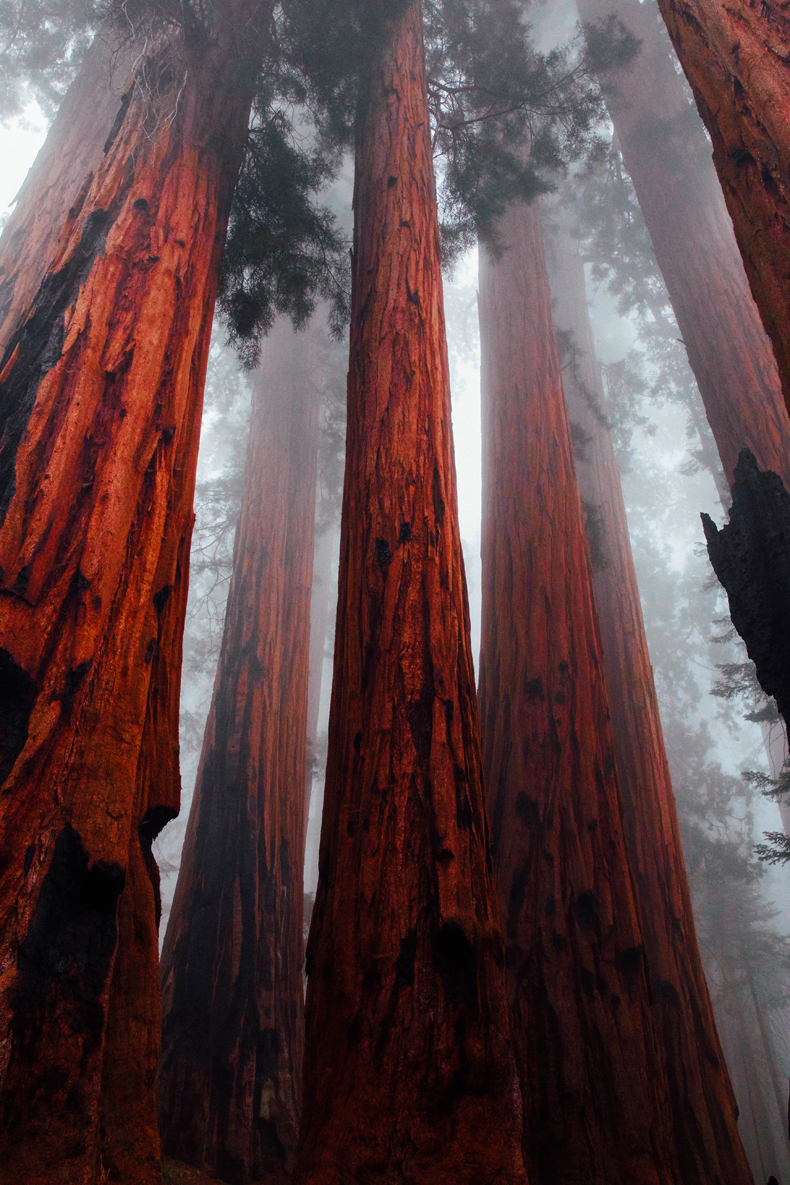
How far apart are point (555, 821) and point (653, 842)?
1.49 m

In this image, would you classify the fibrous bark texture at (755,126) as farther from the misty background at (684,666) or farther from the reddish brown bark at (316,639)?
the reddish brown bark at (316,639)

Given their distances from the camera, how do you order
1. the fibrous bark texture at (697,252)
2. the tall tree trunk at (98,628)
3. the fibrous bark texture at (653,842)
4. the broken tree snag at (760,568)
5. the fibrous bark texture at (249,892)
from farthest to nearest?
1. the fibrous bark texture at (697,252)
2. the fibrous bark texture at (249,892)
3. the fibrous bark texture at (653,842)
4. the broken tree snag at (760,568)
5. the tall tree trunk at (98,628)

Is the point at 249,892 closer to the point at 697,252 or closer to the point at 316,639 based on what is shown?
the point at 697,252

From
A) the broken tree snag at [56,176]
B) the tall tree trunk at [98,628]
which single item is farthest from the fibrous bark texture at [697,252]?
the broken tree snag at [56,176]

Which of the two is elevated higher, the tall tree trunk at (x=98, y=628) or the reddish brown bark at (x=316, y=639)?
the reddish brown bark at (x=316, y=639)

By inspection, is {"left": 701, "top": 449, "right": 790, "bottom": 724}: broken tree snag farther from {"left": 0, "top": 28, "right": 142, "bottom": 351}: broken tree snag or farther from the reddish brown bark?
the reddish brown bark

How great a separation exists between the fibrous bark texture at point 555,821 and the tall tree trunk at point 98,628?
73.3 inches

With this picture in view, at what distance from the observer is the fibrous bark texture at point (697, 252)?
176 inches

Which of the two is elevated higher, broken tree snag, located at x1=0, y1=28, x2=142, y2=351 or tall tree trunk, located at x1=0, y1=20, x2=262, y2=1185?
broken tree snag, located at x1=0, y1=28, x2=142, y2=351

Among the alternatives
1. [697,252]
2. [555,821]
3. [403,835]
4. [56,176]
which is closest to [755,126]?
[403,835]

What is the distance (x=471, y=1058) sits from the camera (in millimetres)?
1564

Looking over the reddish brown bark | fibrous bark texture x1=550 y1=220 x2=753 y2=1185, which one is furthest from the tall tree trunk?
the reddish brown bark

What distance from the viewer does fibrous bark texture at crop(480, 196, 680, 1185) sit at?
2.55 meters

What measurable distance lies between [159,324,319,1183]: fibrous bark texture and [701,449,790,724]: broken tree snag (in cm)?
324
